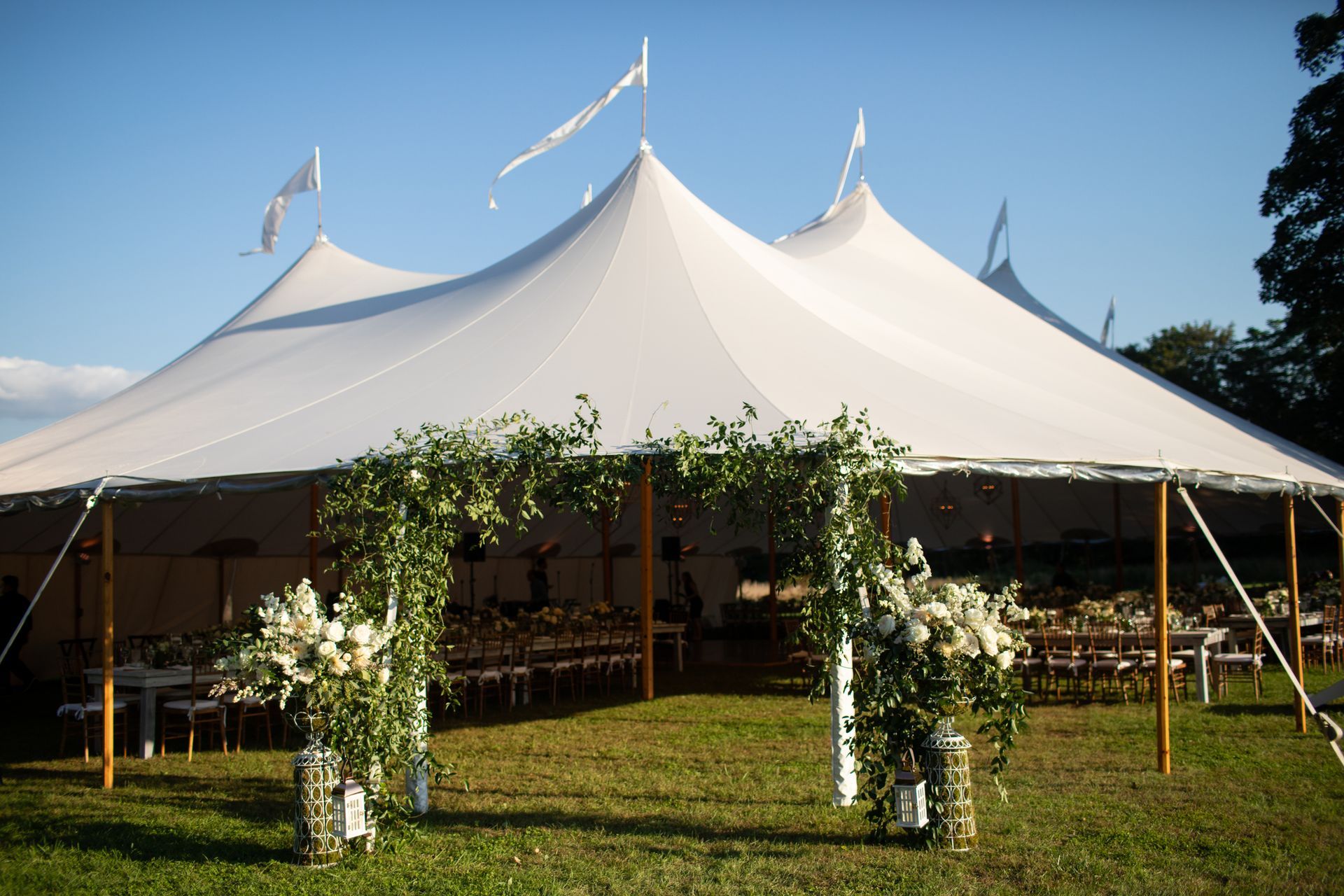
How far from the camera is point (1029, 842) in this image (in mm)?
5406

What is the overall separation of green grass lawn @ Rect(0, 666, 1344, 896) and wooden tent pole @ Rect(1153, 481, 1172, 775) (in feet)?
0.47

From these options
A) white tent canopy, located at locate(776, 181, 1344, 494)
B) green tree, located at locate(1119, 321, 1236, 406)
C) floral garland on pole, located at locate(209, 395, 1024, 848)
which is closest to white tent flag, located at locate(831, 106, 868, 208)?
white tent canopy, located at locate(776, 181, 1344, 494)

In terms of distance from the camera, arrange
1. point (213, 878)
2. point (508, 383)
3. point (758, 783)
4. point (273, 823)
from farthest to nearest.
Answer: point (508, 383) → point (758, 783) → point (273, 823) → point (213, 878)

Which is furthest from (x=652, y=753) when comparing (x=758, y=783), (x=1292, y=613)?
(x=1292, y=613)

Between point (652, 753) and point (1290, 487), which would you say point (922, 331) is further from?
point (652, 753)

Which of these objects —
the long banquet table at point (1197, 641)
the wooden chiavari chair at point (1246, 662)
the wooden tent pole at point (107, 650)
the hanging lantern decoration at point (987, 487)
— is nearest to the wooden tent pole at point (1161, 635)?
the long banquet table at point (1197, 641)

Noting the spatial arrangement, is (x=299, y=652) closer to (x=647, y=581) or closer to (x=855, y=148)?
(x=647, y=581)

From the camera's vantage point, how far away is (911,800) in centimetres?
529

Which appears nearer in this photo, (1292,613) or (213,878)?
(213,878)

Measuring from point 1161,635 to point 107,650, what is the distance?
7.00 metres

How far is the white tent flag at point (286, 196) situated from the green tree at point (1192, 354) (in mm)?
24809

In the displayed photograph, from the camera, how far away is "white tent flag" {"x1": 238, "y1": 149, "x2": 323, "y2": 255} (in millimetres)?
12773

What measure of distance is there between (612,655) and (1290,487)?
6.57 metres

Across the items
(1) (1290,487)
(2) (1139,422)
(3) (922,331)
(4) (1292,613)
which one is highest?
(3) (922,331)
